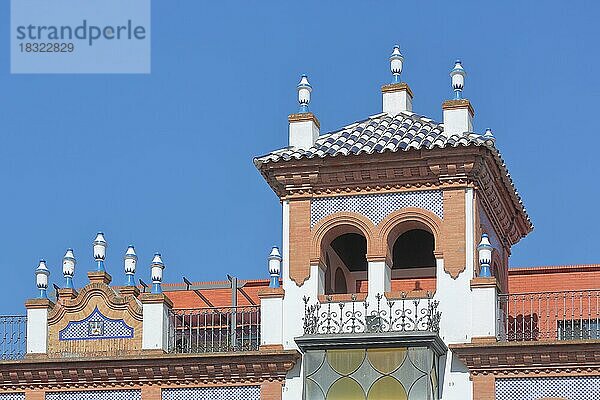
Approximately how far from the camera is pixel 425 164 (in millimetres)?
25656

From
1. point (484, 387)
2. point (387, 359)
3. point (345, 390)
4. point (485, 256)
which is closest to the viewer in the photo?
point (484, 387)

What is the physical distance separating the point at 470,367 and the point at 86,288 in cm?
706

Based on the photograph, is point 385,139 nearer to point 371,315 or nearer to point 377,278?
point 377,278

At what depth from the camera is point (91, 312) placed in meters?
26.7

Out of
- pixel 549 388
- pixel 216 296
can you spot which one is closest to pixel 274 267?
pixel 549 388

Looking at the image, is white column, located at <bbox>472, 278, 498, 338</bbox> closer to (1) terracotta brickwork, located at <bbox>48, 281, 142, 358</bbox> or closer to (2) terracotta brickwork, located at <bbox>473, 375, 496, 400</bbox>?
(2) terracotta brickwork, located at <bbox>473, 375, 496, 400</bbox>

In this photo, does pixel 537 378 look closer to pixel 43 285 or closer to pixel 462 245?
pixel 462 245

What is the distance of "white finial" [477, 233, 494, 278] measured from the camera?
25125 mm

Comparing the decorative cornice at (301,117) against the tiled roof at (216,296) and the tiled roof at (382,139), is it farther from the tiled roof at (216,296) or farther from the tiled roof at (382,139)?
the tiled roof at (216,296)

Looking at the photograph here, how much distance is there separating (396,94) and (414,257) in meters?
3.34

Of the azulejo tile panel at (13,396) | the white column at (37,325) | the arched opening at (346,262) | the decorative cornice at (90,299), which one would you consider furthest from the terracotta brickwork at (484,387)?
the azulejo tile panel at (13,396)

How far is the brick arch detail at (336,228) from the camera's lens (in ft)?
85.4

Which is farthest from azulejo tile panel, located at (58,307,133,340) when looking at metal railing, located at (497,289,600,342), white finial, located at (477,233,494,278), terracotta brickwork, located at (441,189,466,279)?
metal railing, located at (497,289,600,342)

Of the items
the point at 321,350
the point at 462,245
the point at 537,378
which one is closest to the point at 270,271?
the point at 321,350
